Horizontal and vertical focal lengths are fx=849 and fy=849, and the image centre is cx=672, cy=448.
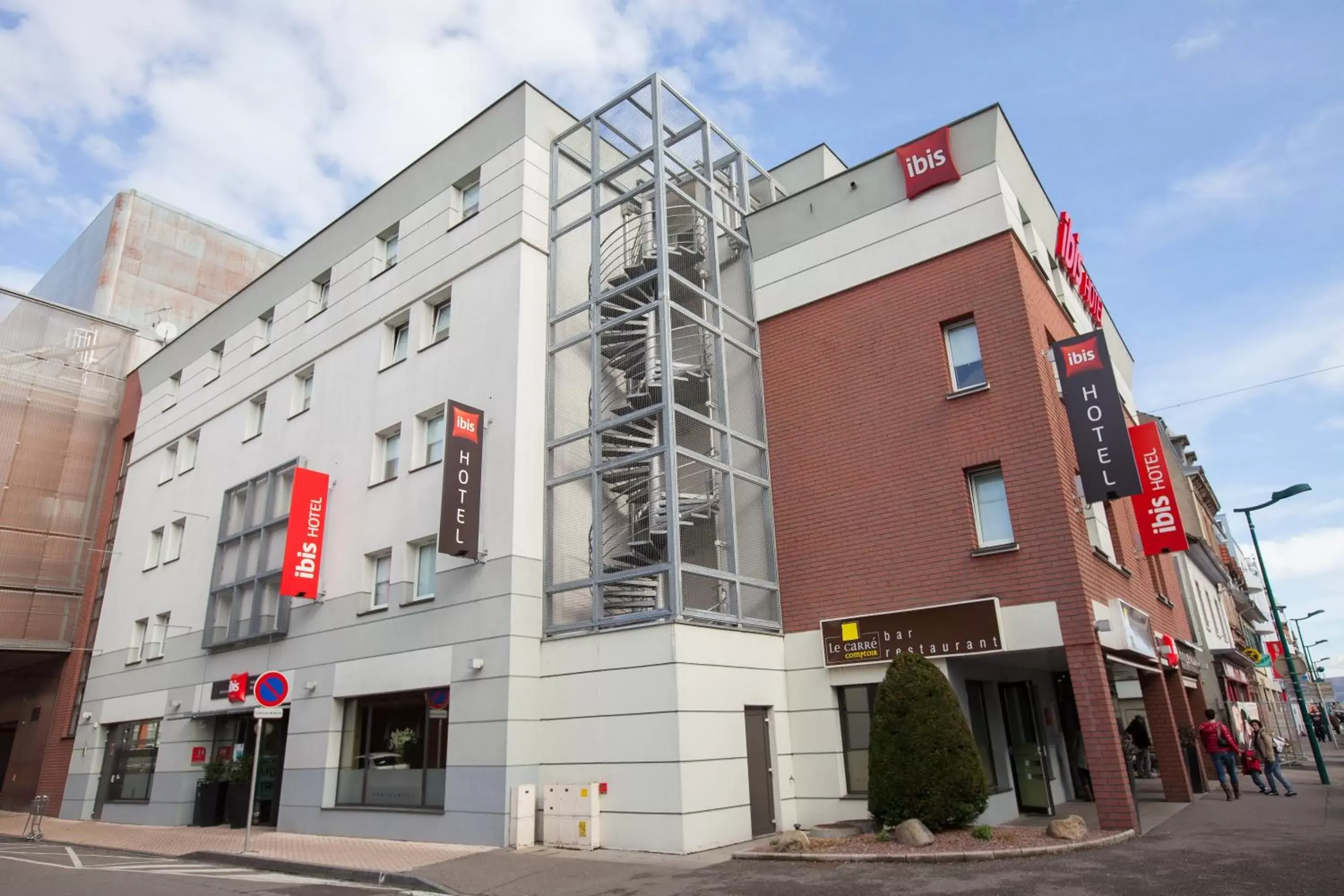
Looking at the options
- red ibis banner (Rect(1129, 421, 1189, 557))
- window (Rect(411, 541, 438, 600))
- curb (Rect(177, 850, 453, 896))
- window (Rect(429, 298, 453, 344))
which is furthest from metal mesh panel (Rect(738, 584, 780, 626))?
window (Rect(429, 298, 453, 344))

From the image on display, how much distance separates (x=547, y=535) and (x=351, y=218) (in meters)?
11.4

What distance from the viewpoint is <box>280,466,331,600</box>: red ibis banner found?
18.1 m

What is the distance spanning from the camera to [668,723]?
12578mm

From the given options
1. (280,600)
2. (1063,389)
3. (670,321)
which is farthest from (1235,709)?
(280,600)

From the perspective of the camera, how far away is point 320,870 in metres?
12.3

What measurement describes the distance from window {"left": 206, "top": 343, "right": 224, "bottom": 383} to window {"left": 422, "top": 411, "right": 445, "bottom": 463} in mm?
11848

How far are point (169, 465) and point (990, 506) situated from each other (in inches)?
978

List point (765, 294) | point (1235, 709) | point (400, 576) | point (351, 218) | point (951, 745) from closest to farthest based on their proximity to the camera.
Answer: point (951, 745), point (400, 576), point (765, 294), point (351, 218), point (1235, 709)

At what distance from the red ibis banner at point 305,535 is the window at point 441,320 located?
4.17m

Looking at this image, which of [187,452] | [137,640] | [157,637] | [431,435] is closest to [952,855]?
[431,435]

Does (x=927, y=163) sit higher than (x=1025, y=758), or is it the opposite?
(x=927, y=163)

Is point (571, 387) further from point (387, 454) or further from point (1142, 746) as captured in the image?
point (1142, 746)

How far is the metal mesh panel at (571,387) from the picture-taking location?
16.5 m

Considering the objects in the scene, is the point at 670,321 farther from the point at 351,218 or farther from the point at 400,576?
the point at 351,218
